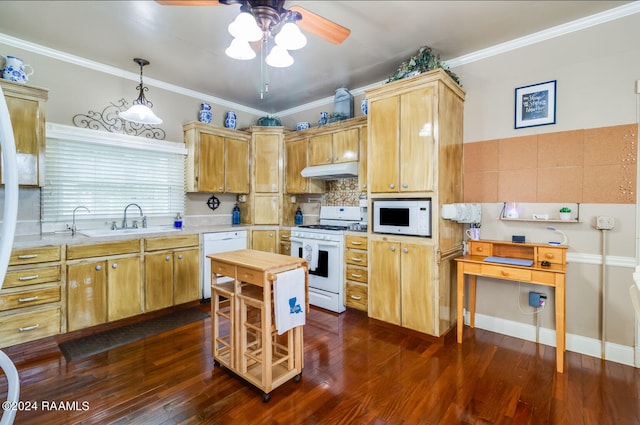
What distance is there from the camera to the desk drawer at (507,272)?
2557 mm

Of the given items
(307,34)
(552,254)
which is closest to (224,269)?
(307,34)

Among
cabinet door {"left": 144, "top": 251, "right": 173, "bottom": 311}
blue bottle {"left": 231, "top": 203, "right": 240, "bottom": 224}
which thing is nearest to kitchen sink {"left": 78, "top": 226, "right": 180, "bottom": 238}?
cabinet door {"left": 144, "top": 251, "right": 173, "bottom": 311}

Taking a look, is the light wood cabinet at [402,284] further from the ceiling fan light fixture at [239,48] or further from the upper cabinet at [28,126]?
the upper cabinet at [28,126]

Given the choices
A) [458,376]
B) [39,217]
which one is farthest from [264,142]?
[458,376]

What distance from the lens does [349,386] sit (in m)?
2.20

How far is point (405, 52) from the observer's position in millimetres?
3199

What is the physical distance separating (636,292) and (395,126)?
7.30 feet

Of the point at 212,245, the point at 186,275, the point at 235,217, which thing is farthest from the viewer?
the point at 235,217

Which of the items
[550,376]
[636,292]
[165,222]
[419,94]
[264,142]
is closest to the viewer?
[636,292]

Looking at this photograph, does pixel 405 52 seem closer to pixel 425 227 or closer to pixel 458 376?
pixel 425 227

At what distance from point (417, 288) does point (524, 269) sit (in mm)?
915

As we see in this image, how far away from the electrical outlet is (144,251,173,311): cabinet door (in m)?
4.28

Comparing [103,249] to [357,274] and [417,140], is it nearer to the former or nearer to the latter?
[357,274]

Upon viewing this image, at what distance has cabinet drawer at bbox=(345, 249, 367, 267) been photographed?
349cm
